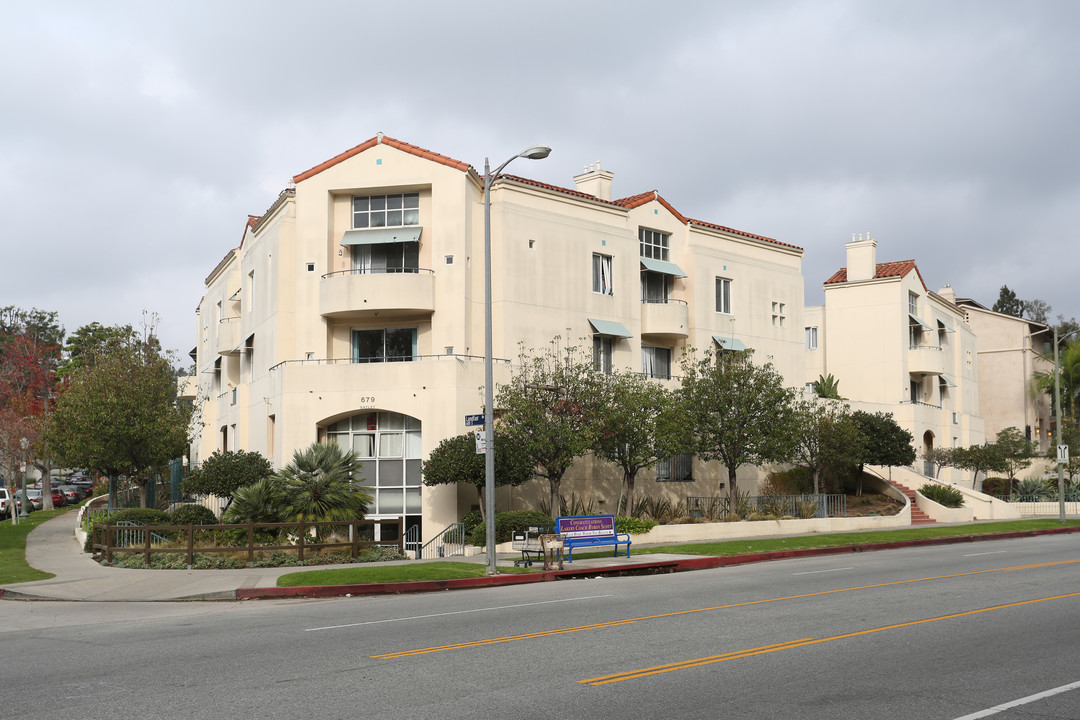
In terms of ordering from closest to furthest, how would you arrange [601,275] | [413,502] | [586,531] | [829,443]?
[586,531] < [413,502] < [601,275] < [829,443]

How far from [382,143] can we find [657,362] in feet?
45.8

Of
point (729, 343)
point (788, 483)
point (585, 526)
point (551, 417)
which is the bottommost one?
point (585, 526)

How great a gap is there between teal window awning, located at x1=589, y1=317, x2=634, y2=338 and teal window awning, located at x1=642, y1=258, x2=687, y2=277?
2.85 metres

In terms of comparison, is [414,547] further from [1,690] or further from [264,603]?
[1,690]

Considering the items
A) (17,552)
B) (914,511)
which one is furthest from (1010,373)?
(17,552)

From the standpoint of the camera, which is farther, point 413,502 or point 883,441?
point 883,441

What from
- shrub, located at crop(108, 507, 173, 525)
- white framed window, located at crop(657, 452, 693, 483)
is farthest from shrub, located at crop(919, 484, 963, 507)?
shrub, located at crop(108, 507, 173, 525)

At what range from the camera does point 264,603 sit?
57.1ft

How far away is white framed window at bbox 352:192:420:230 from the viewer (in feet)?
114

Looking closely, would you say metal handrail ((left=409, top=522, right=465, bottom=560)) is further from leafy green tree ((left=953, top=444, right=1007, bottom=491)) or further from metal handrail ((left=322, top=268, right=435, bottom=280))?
leafy green tree ((left=953, top=444, right=1007, bottom=491))

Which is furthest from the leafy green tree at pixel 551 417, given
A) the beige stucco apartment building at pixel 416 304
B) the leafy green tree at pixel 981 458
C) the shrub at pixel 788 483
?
the leafy green tree at pixel 981 458

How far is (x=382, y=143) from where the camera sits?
34.4 meters

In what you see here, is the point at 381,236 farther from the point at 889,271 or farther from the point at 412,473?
the point at 889,271

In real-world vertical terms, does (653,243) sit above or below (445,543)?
above
